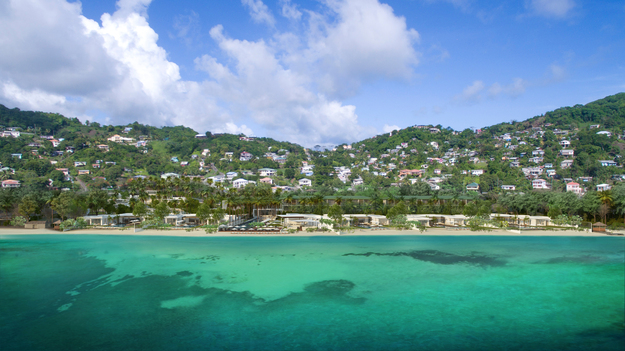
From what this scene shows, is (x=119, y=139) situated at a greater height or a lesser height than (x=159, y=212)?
greater

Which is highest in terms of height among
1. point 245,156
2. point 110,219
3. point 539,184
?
point 245,156

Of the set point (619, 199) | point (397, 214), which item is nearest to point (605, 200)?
point (619, 199)

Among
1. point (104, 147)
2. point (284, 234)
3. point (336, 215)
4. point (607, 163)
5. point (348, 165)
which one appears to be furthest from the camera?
point (348, 165)

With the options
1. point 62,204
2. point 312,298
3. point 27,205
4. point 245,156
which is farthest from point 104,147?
point 312,298

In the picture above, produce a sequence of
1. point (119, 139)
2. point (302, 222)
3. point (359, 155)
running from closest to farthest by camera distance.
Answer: point (302, 222) < point (119, 139) < point (359, 155)

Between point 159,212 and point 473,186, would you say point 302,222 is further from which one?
point 473,186

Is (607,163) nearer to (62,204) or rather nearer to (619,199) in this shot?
(619,199)

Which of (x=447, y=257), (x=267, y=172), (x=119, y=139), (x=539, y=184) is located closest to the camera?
(x=447, y=257)

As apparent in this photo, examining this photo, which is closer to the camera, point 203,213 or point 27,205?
point 27,205

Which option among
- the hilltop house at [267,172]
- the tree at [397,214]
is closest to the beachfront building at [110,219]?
the tree at [397,214]
